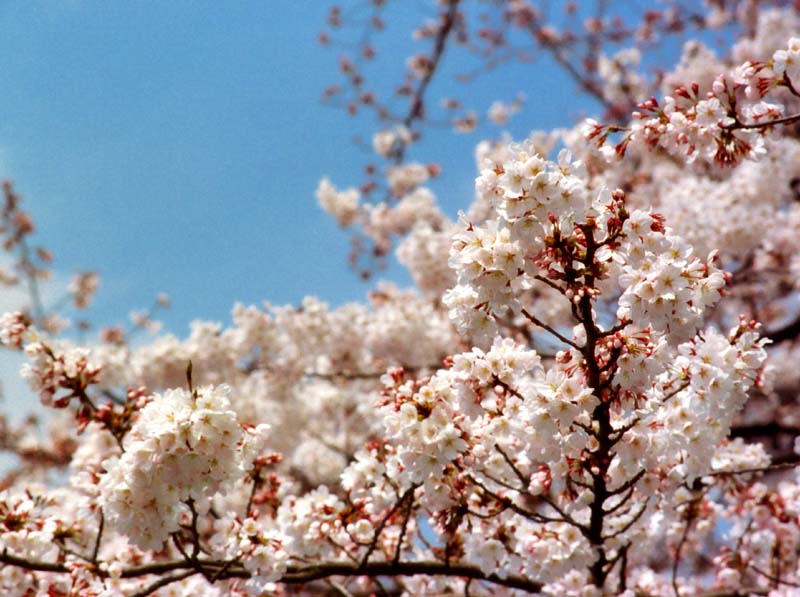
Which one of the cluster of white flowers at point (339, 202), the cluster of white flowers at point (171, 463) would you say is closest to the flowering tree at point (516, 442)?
the cluster of white flowers at point (171, 463)

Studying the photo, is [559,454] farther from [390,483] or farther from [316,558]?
[316,558]

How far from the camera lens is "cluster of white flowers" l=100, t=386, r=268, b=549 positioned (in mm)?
2730

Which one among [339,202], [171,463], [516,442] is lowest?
[171,463]

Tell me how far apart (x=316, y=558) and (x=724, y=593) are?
8.22 feet

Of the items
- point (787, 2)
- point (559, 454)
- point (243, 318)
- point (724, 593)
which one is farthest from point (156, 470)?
point (787, 2)

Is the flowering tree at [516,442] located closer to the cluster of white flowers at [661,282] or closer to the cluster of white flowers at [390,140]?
the cluster of white flowers at [661,282]

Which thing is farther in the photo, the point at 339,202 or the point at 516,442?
the point at 339,202

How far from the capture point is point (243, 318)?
819cm

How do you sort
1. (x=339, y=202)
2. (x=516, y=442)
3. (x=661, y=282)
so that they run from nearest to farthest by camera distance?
1. (x=661, y=282)
2. (x=516, y=442)
3. (x=339, y=202)

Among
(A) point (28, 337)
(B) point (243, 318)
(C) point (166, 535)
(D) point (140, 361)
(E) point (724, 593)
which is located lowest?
(C) point (166, 535)

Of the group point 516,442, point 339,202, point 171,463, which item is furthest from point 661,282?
point 339,202

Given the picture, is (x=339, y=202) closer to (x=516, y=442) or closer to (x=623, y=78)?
(x=623, y=78)

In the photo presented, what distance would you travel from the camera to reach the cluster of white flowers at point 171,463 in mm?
2730

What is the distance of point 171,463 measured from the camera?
9.04ft
